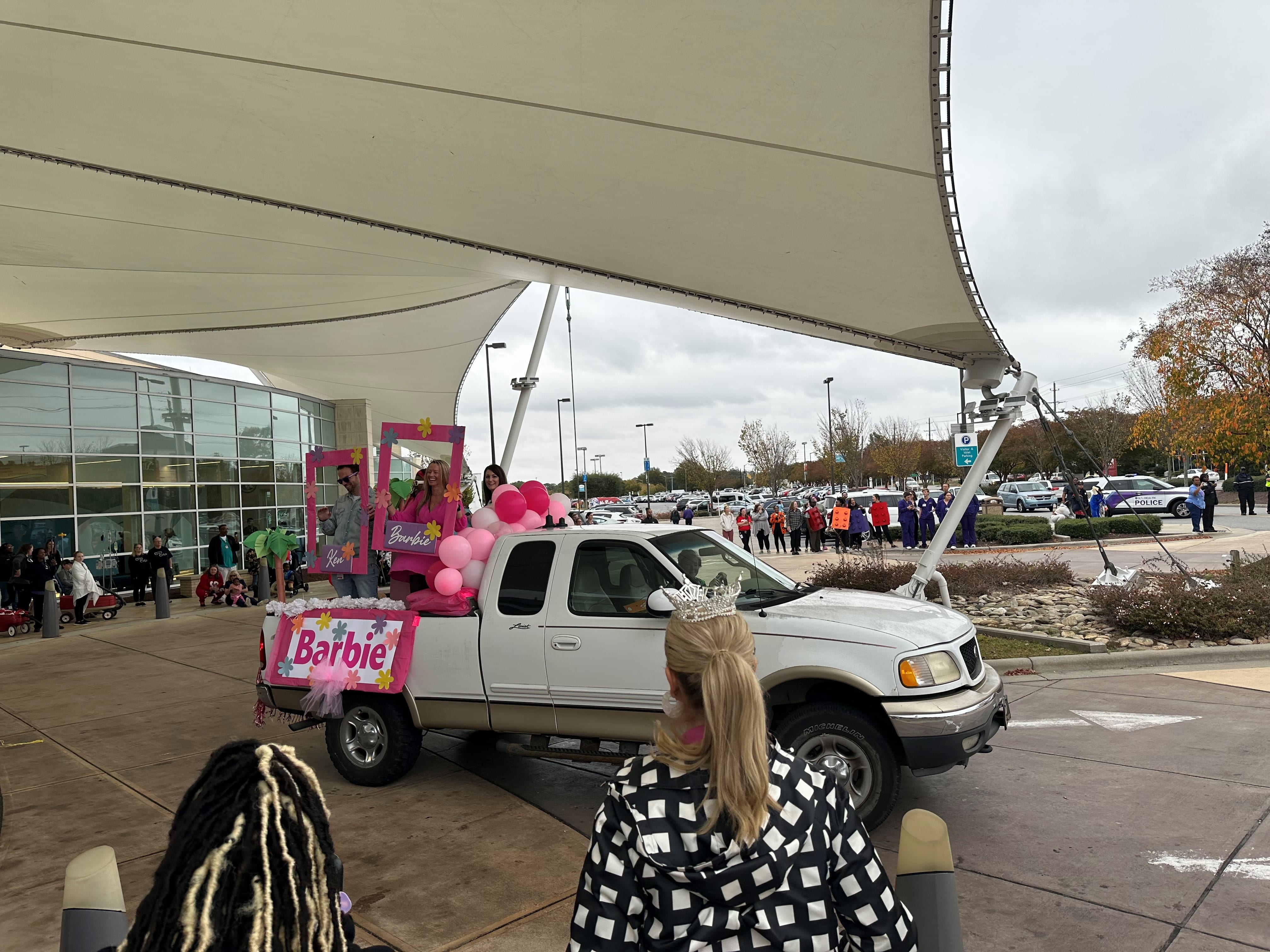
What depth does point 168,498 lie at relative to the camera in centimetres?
2348

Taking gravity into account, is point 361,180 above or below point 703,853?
above

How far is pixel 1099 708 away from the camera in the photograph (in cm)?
779

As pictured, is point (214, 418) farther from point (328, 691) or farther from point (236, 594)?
point (328, 691)

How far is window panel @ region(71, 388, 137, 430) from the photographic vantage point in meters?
21.2

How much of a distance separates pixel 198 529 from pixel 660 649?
Answer: 75.0 feet

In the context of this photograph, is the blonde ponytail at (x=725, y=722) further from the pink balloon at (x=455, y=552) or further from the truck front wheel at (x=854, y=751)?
the pink balloon at (x=455, y=552)

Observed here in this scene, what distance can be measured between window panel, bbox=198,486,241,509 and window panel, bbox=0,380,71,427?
456 centimetres

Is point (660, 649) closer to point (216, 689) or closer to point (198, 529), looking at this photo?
point (216, 689)

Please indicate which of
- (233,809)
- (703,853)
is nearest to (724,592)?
(703,853)

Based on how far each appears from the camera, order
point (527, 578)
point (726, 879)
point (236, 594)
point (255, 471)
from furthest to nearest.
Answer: point (255, 471), point (236, 594), point (527, 578), point (726, 879)

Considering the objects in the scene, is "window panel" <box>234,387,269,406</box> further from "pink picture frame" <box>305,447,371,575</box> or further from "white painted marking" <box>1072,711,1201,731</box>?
"white painted marking" <box>1072,711,1201,731</box>

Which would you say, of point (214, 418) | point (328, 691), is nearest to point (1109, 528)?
point (328, 691)

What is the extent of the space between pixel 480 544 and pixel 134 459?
19.7 metres

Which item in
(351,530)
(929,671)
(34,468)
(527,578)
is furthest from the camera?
(34,468)
